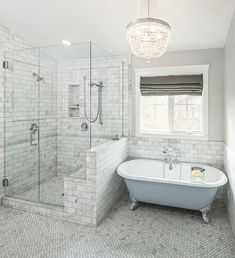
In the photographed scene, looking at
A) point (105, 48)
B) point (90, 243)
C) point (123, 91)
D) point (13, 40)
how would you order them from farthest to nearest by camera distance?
point (123, 91)
point (105, 48)
point (13, 40)
point (90, 243)

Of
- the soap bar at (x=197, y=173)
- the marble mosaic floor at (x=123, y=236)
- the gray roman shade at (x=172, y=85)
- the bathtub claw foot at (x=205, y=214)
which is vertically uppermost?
the gray roman shade at (x=172, y=85)

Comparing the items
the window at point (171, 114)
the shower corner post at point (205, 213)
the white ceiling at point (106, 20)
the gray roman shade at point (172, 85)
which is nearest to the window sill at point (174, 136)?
the window at point (171, 114)

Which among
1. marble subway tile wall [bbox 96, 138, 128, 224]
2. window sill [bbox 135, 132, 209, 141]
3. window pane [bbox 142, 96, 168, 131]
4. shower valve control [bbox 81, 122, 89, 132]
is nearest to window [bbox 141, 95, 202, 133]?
window pane [bbox 142, 96, 168, 131]

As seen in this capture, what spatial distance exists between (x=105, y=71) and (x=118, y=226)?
2.39 meters

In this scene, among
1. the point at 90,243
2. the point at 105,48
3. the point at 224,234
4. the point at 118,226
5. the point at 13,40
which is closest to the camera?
the point at 90,243

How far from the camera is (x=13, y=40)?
3412mm

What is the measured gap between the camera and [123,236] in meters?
2.54

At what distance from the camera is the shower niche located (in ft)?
11.6

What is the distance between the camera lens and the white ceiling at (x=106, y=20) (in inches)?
95.8

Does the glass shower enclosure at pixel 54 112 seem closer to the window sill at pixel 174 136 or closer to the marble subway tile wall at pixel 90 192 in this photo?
the marble subway tile wall at pixel 90 192

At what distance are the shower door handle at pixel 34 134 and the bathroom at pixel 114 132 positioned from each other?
17mm

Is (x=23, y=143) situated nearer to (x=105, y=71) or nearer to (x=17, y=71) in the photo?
(x=17, y=71)

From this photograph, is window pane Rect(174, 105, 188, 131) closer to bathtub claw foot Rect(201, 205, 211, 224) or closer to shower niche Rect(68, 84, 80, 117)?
bathtub claw foot Rect(201, 205, 211, 224)

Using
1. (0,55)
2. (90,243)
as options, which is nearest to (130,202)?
(90,243)
